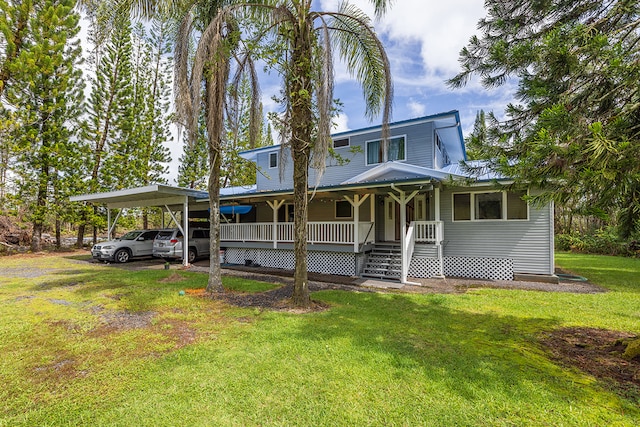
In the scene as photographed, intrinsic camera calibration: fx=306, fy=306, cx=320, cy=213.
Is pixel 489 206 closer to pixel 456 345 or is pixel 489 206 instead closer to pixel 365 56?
pixel 365 56

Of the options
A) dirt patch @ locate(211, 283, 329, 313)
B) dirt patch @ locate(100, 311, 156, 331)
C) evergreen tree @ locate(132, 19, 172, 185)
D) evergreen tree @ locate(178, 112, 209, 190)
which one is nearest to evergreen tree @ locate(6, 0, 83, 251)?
evergreen tree @ locate(132, 19, 172, 185)

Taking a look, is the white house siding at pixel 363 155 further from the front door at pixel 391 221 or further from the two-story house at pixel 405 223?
the front door at pixel 391 221

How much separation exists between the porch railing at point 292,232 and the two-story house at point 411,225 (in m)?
0.04

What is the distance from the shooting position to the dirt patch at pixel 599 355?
11.7 ft

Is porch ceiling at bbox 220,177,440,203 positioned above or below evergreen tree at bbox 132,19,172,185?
below

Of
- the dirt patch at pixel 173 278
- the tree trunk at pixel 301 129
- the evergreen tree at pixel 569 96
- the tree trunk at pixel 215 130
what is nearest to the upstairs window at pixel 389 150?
the tree trunk at pixel 301 129

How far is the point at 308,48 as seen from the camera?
21.3 ft

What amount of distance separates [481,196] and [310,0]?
27.9 feet

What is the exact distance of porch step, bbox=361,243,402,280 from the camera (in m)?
10.5

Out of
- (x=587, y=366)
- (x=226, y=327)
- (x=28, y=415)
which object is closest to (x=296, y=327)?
(x=226, y=327)

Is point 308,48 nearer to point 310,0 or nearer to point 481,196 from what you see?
point 310,0

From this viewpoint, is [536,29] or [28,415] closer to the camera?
[28,415]

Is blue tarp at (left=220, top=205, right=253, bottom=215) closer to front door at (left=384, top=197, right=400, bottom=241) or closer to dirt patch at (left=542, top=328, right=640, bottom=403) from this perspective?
front door at (left=384, top=197, right=400, bottom=241)

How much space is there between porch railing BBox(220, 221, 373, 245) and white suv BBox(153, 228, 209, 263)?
6.00 ft
